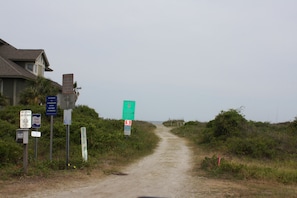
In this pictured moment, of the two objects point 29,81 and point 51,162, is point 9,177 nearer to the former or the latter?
point 51,162

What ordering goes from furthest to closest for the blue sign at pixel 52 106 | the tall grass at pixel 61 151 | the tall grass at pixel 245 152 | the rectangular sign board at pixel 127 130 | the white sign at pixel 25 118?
the rectangular sign board at pixel 127 130 < the blue sign at pixel 52 106 < the tall grass at pixel 245 152 < the tall grass at pixel 61 151 < the white sign at pixel 25 118

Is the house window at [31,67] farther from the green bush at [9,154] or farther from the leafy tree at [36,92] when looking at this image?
the green bush at [9,154]

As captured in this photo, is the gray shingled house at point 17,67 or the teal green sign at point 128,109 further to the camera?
the gray shingled house at point 17,67

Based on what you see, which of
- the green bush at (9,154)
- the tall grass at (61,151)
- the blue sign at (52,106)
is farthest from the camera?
the blue sign at (52,106)

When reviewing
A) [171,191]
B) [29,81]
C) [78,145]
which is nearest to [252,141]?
[78,145]

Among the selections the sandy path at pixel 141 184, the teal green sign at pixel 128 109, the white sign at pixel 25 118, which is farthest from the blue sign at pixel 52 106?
the teal green sign at pixel 128 109

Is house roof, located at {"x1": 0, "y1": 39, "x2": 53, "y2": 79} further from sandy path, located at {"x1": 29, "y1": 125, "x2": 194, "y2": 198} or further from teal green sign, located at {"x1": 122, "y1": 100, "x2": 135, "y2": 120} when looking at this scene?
sandy path, located at {"x1": 29, "y1": 125, "x2": 194, "y2": 198}

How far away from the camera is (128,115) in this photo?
23.7m

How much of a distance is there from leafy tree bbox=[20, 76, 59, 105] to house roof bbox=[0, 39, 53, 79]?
4.73ft

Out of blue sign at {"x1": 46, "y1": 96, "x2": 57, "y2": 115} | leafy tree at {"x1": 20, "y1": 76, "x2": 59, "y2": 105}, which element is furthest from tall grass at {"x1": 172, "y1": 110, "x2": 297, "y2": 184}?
leafy tree at {"x1": 20, "y1": 76, "x2": 59, "y2": 105}

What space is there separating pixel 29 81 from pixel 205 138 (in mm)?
16207

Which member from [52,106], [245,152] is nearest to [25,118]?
[52,106]

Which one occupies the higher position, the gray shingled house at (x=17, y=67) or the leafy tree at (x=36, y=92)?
the gray shingled house at (x=17, y=67)

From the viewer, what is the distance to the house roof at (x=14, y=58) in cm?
3070
